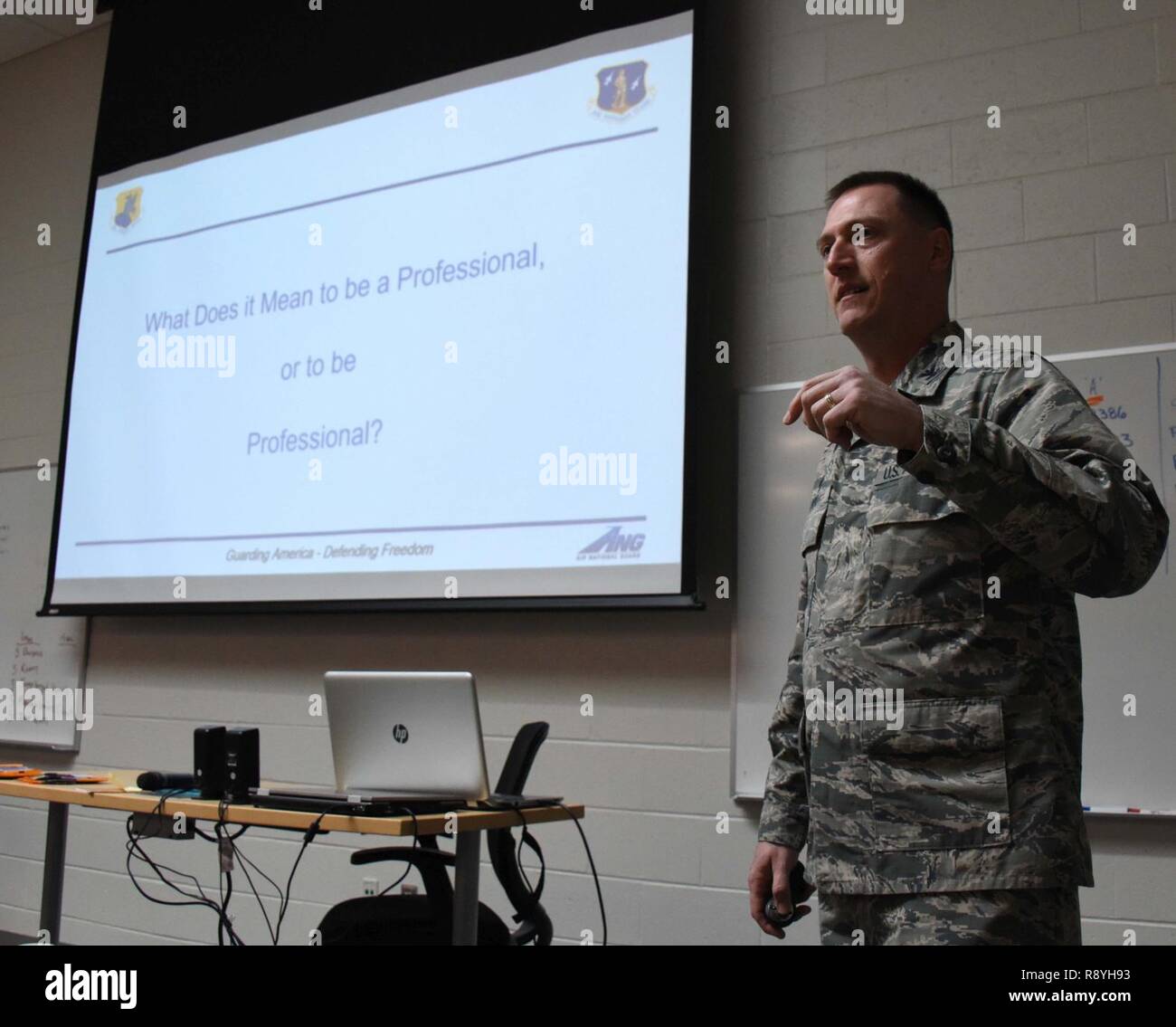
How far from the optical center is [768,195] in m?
2.85

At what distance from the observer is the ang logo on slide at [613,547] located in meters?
2.73

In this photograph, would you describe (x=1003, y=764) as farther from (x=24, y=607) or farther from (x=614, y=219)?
(x=24, y=607)

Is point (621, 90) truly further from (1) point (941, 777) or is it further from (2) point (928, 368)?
(1) point (941, 777)

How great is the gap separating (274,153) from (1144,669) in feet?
9.32

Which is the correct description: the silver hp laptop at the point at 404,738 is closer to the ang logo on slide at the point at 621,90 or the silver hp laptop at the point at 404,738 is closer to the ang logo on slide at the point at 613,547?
the ang logo on slide at the point at 613,547

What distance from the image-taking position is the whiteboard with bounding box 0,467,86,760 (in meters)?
3.94

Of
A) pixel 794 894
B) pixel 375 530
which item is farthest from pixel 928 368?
pixel 375 530

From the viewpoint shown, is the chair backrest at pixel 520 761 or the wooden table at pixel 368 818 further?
the chair backrest at pixel 520 761

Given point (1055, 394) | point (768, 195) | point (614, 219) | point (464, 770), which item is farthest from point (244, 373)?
point (1055, 394)

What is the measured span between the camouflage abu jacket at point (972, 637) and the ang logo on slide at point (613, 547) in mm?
1268

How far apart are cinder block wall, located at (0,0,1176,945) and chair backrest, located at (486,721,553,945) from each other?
1.83ft

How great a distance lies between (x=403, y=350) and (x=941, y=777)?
2238 millimetres

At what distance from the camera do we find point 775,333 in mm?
2779

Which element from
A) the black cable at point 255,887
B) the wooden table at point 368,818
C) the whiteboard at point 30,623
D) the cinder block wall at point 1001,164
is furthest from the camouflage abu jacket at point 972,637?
the whiteboard at point 30,623
